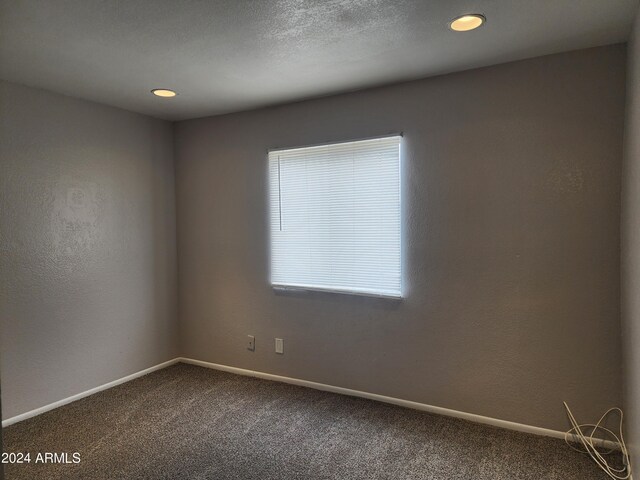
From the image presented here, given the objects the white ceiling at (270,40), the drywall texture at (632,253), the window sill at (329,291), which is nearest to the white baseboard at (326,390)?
the drywall texture at (632,253)

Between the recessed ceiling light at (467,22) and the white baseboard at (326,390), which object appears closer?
the recessed ceiling light at (467,22)

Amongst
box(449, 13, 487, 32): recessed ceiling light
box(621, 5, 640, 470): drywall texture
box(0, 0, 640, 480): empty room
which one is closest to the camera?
box(621, 5, 640, 470): drywall texture

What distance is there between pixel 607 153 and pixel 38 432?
155 inches

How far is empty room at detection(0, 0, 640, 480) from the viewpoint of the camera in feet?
7.46

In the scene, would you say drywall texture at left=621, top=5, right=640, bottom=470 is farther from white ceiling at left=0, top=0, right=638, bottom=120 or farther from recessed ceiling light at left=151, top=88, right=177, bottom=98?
recessed ceiling light at left=151, top=88, right=177, bottom=98

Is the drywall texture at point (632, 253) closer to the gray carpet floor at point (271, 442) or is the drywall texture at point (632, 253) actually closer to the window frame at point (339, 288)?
the gray carpet floor at point (271, 442)

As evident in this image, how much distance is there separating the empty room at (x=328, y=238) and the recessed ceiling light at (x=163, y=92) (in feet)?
0.48

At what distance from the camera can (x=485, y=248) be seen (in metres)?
2.77

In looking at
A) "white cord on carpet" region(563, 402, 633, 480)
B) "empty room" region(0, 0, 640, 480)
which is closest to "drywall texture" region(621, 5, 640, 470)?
"empty room" region(0, 0, 640, 480)

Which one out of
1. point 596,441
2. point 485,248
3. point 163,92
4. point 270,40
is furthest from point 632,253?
point 163,92

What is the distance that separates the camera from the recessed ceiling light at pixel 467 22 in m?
2.08

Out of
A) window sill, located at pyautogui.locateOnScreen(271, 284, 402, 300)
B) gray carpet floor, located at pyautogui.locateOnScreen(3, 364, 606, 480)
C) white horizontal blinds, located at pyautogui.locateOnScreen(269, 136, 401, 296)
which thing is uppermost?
white horizontal blinds, located at pyautogui.locateOnScreen(269, 136, 401, 296)

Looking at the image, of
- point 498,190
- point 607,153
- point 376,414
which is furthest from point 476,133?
point 376,414

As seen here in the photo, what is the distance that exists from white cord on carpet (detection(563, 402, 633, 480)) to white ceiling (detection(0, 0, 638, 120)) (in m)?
2.18
